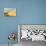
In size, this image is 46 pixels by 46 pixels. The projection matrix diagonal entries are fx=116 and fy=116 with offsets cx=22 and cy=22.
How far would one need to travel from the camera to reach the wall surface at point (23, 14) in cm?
324

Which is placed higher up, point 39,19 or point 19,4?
point 19,4

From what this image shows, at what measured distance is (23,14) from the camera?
327cm

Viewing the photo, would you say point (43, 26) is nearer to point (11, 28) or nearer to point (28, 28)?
point (28, 28)

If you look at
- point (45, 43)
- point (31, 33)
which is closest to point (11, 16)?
point (31, 33)

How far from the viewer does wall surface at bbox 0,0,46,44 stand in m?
3.24

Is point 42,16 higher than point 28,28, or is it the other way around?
point 42,16

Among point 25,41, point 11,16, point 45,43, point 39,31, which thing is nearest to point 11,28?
point 11,16

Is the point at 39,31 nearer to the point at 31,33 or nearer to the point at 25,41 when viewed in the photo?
the point at 31,33

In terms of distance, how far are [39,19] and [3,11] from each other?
1.03 metres

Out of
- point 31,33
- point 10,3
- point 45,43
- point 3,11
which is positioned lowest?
point 45,43

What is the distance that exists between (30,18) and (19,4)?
50 centimetres

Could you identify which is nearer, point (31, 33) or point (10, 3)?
point (31, 33)

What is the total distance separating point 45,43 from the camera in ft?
9.87

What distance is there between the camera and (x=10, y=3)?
3262mm
